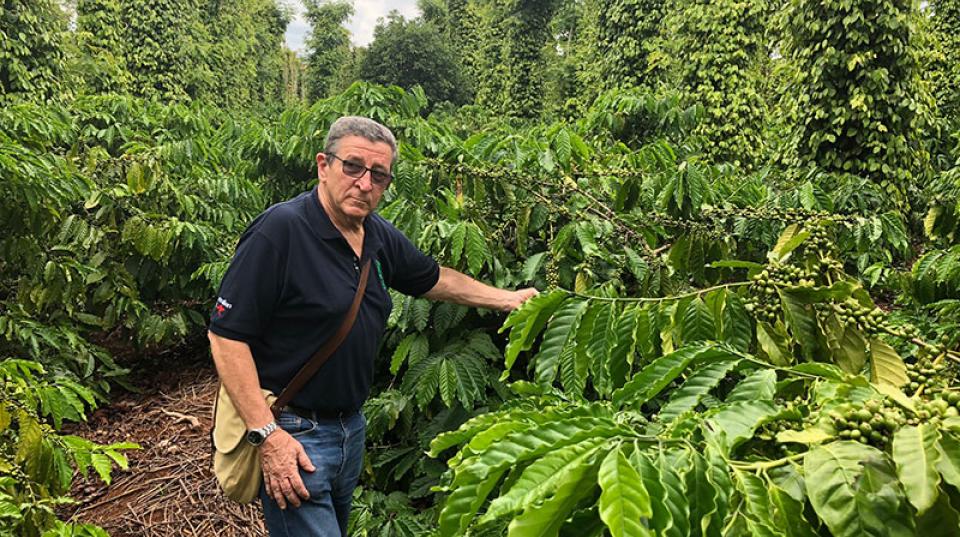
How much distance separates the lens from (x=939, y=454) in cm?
58

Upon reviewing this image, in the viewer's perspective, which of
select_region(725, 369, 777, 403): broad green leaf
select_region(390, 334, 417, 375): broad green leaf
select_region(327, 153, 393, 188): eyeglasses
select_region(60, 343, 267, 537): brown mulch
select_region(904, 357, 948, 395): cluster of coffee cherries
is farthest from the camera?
select_region(60, 343, 267, 537): brown mulch

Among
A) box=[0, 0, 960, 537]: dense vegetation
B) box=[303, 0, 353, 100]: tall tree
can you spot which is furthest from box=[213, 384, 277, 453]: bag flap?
box=[303, 0, 353, 100]: tall tree

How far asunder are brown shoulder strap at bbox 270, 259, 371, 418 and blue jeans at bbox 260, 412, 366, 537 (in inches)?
2.2

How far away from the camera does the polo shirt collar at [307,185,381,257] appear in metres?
1.81

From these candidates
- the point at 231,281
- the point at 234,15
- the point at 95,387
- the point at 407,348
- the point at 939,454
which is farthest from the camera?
the point at 234,15

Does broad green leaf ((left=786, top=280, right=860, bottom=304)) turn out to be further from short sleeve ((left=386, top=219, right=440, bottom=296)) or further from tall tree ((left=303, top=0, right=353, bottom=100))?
tall tree ((left=303, top=0, right=353, bottom=100))

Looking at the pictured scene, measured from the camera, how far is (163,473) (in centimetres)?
329

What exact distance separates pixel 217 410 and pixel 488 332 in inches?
43.8

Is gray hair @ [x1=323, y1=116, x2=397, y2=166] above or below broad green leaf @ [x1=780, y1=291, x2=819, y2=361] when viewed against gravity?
above

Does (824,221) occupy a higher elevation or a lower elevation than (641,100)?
lower

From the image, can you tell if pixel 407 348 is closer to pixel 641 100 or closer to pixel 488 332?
pixel 488 332

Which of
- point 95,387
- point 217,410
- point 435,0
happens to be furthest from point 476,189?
point 435,0

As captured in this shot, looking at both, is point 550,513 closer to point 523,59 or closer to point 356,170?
point 356,170

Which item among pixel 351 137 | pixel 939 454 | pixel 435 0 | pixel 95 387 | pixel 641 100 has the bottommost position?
pixel 95 387
